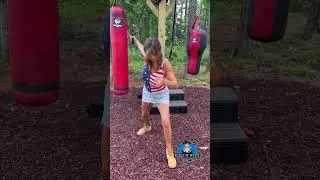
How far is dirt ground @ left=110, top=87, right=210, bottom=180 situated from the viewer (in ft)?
11.1

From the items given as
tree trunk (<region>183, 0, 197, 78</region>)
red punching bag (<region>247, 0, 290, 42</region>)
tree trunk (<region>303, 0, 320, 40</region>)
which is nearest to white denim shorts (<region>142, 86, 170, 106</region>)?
tree trunk (<region>183, 0, 197, 78</region>)

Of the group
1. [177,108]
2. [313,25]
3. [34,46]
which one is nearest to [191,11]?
[177,108]

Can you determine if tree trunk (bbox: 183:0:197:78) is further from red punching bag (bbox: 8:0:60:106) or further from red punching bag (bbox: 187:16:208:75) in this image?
red punching bag (bbox: 8:0:60:106)

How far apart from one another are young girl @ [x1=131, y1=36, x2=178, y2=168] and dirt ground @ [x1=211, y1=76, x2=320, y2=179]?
720 mm

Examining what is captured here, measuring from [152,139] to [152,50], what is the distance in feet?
2.42

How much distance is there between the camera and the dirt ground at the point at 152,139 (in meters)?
3.38

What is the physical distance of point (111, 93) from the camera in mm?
Answer: 3621

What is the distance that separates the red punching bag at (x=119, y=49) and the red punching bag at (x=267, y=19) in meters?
1.53

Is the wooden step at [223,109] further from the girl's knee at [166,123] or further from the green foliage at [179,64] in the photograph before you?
the girl's knee at [166,123]

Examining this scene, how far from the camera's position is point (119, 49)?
3389 mm

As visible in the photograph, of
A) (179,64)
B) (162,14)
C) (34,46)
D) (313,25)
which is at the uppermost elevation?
(34,46)

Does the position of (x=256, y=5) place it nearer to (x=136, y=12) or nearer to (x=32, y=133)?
(x=136, y=12)

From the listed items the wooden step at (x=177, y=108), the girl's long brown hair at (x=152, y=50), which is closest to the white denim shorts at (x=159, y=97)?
the girl's long brown hair at (x=152, y=50)

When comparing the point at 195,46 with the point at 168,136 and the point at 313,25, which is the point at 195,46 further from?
the point at 313,25
